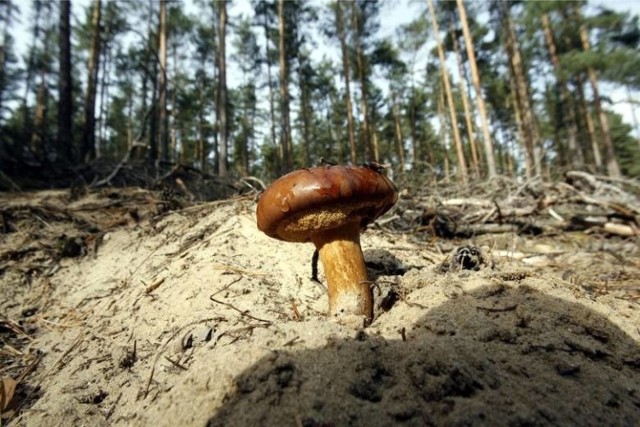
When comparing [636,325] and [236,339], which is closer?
[236,339]

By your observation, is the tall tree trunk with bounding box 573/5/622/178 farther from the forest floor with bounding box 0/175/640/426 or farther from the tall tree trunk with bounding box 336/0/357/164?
the forest floor with bounding box 0/175/640/426

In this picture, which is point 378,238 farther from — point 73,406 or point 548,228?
point 548,228

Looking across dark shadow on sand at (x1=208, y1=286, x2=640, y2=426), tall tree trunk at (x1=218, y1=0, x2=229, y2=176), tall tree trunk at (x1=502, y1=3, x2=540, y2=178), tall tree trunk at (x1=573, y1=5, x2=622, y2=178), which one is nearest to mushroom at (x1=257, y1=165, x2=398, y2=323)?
dark shadow on sand at (x1=208, y1=286, x2=640, y2=426)

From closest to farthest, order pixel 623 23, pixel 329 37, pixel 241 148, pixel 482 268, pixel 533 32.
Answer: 1. pixel 482 268
2. pixel 623 23
3. pixel 533 32
4. pixel 329 37
5. pixel 241 148

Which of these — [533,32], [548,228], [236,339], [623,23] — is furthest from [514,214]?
[623,23]

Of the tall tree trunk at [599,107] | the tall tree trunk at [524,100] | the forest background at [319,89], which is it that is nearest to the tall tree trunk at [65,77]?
the forest background at [319,89]

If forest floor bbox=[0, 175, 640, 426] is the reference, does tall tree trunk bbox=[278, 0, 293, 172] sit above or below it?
above

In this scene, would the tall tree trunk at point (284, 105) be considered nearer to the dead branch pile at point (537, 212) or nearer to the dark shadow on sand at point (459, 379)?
the dead branch pile at point (537, 212)

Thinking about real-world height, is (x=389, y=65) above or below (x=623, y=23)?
above
